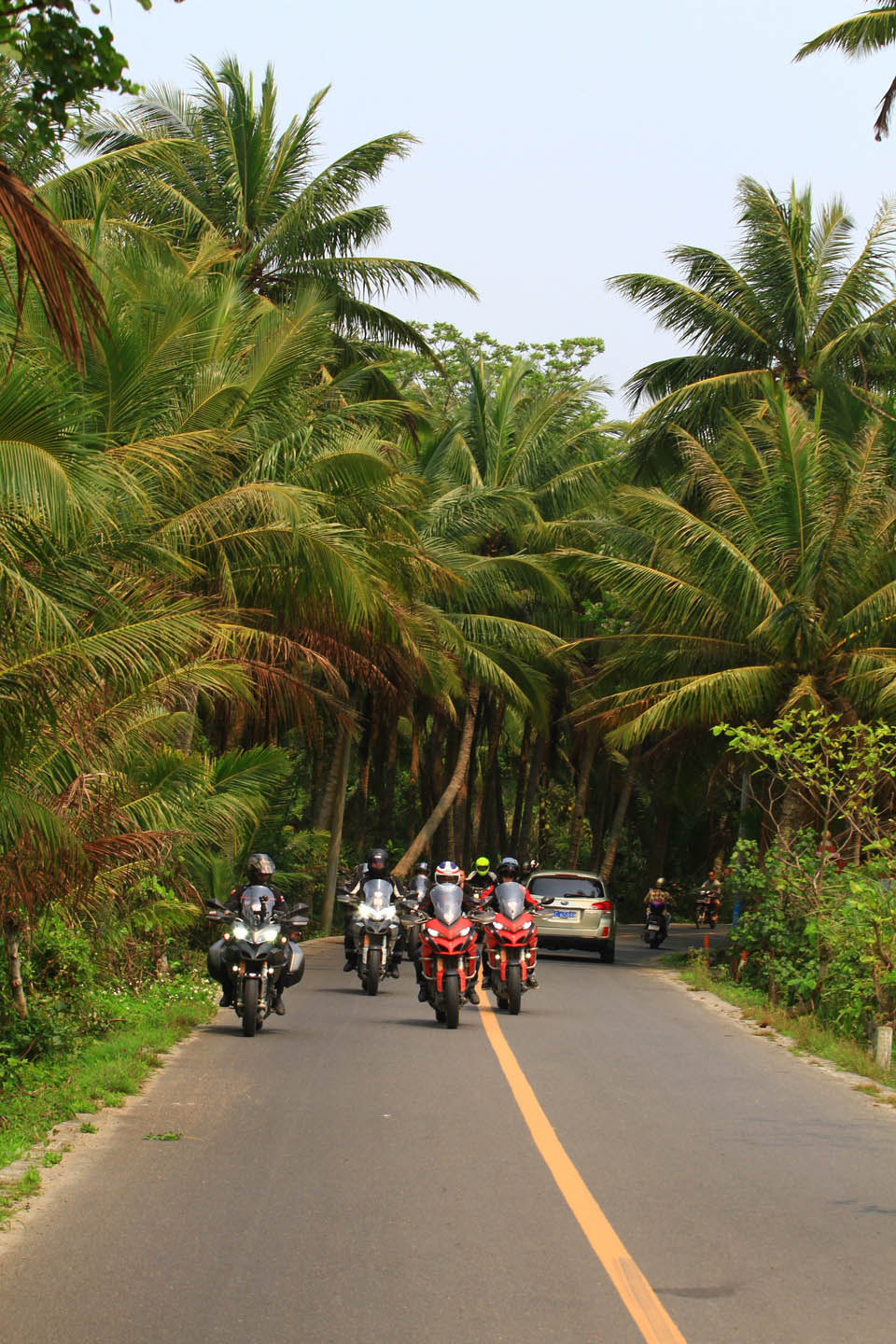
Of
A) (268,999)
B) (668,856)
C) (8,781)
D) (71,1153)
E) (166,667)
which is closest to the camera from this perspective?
(71,1153)

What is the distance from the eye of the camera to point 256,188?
2586 cm

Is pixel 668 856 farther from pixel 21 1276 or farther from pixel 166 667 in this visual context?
pixel 21 1276

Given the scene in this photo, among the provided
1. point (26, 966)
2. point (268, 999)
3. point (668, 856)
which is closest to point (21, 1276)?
point (26, 966)

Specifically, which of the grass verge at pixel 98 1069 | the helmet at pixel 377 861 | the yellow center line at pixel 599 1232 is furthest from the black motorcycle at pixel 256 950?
the helmet at pixel 377 861

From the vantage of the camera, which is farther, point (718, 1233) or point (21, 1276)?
point (718, 1233)

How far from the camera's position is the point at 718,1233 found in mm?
6426

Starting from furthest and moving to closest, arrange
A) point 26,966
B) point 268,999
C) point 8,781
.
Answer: point 268,999 < point 26,966 < point 8,781

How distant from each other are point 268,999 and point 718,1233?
304 inches

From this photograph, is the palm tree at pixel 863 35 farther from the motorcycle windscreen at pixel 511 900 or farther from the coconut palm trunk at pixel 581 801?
the coconut palm trunk at pixel 581 801

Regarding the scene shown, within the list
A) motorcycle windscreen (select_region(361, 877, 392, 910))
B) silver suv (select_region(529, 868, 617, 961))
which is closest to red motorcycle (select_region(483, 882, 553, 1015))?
motorcycle windscreen (select_region(361, 877, 392, 910))

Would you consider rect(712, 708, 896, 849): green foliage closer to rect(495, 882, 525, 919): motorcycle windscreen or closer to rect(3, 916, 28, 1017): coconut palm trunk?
rect(495, 882, 525, 919): motorcycle windscreen

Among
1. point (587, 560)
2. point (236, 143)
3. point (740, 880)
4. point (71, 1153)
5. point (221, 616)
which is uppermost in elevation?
point (236, 143)

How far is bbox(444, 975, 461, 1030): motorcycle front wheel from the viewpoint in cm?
1399

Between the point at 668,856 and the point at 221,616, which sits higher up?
the point at 221,616
